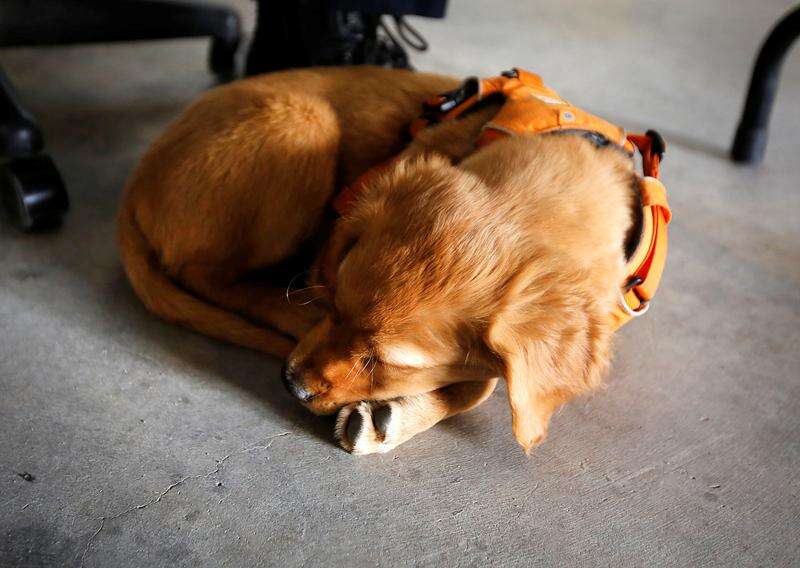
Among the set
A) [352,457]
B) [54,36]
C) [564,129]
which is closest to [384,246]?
[352,457]

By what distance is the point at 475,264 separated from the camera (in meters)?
1.51

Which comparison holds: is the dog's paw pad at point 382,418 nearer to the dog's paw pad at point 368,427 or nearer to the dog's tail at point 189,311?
the dog's paw pad at point 368,427

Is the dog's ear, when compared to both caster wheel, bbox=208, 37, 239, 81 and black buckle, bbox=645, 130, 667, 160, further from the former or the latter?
caster wheel, bbox=208, 37, 239, 81

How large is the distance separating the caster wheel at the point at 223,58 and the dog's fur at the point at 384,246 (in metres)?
1.33

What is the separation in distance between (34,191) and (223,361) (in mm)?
844

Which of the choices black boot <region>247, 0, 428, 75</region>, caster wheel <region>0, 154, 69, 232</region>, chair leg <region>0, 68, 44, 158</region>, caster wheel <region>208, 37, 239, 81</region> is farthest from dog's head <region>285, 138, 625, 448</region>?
caster wheel <region>208, 37, 239, 81</region>

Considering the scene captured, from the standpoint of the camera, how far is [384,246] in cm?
156

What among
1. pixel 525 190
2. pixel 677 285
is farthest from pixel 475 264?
pixel 677 285

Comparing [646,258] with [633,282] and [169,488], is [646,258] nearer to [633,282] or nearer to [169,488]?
[633,282]

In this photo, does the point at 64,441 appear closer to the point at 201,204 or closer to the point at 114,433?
the point at 114,433

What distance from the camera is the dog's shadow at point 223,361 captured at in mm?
1838

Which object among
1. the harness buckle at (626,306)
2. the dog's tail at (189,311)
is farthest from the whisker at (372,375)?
the harness buckle at (626,306)

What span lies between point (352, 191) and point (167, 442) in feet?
2.61

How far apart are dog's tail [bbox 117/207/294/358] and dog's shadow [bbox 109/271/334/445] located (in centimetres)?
3
